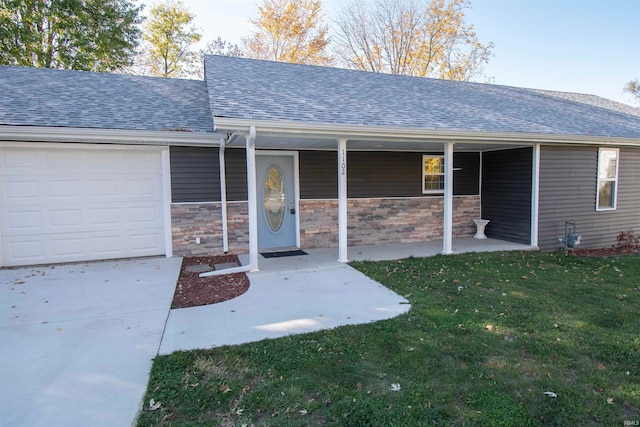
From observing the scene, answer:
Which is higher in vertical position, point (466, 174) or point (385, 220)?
point (466, 174)

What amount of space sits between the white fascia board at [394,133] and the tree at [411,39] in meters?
14.5

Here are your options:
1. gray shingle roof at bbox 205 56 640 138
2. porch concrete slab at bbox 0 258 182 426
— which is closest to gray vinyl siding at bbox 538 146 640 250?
gray shingle roof at bbox 205 56 640 138

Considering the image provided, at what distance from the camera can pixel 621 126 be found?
938 centimetres

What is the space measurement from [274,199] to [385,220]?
9.18 ft

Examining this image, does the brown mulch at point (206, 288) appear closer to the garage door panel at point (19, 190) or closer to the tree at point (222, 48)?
the garage door panel at point (19, 190)

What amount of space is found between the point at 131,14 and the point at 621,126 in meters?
18.8

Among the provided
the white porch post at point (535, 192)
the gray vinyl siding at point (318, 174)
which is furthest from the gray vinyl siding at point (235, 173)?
the white porch post at point (535, 192)

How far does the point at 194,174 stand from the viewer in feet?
24.9

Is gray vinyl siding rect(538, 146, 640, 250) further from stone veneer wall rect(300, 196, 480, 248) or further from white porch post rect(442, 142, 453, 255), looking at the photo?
white porch post rect(442, 142, 453, 255)

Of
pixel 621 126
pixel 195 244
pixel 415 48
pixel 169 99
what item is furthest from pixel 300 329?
pixel 415 48

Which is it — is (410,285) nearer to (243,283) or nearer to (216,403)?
(243,283)

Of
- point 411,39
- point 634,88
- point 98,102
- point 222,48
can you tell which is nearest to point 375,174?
point 98,102

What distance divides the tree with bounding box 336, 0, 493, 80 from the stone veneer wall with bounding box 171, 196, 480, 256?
14.3m

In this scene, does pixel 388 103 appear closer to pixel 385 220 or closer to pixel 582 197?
pixel 385 220
